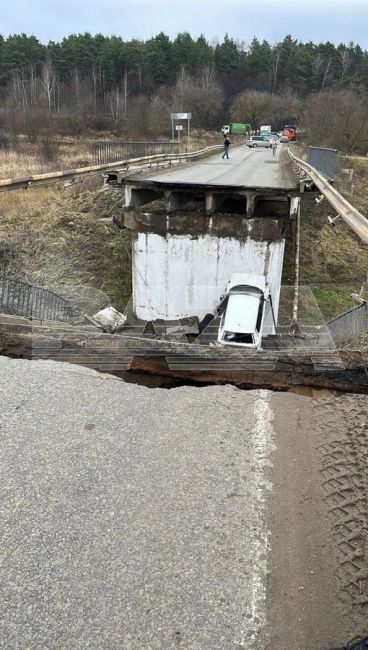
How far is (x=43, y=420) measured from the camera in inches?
209

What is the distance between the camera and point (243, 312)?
37.2 feet

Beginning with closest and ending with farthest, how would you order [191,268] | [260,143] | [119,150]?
[191,268] < [119,150] < [260,143]

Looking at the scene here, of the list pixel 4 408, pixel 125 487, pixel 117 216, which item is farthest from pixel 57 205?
pixel 125 487

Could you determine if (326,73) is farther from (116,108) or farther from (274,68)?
(116,108)

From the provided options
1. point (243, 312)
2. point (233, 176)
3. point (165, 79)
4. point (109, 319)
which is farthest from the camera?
point (165, 79)

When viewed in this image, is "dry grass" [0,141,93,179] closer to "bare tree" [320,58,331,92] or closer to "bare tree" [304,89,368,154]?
"bare tree" [304,89,368,154]

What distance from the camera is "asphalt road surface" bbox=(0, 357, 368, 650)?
11.0 ft

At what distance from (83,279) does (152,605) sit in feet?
44.9

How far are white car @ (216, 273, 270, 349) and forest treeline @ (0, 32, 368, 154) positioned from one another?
46758mm

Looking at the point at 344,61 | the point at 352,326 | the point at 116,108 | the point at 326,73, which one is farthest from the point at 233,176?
the point at 344,61

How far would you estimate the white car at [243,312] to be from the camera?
10742 millimetres

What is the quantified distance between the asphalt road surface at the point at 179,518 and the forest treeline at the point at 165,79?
175 ft

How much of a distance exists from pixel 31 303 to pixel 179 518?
665 centimetres

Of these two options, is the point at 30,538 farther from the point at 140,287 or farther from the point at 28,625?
the point at 140,287
